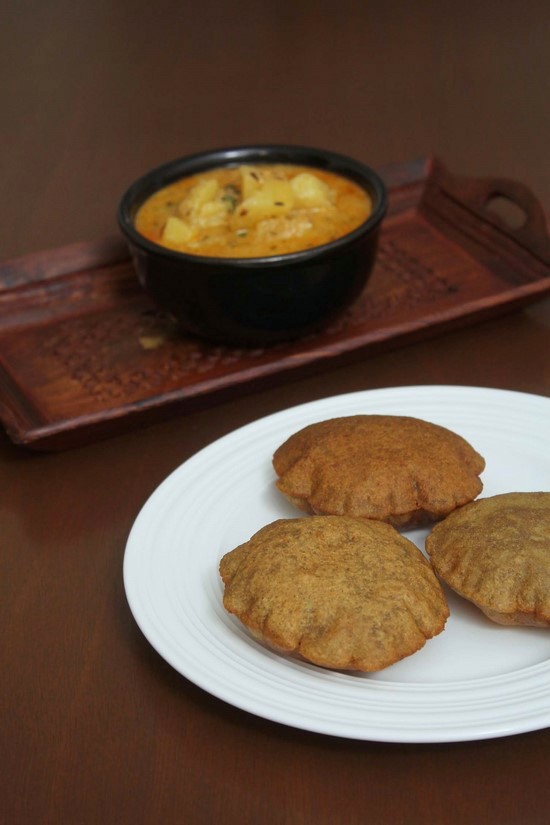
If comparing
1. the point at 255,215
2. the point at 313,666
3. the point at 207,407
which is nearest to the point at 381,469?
the point at 313,666

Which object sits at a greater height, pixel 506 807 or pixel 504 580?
pixel 504 580

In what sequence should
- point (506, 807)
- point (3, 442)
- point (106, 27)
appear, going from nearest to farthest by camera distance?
1. point (506, 807)
2. point (3, 442)
3. point (106, 27)

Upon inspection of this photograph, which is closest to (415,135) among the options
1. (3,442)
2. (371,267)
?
(371,267)

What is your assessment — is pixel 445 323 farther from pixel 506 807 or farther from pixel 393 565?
pixel 506 807

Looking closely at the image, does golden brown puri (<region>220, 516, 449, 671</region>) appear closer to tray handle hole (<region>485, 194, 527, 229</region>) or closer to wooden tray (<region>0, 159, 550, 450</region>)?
wooden tray (<region>0, 159, 550, 450</region>)

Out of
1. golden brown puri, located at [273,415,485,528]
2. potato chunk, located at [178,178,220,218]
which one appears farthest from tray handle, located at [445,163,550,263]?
golden brown puri, located at [273,415,485,528]

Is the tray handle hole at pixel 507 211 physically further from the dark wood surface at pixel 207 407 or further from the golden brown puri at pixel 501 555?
the golden brown puri at pixel 501 555

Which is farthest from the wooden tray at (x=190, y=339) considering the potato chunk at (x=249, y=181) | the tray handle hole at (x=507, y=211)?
the potato chunk at (x=249, y=181)
